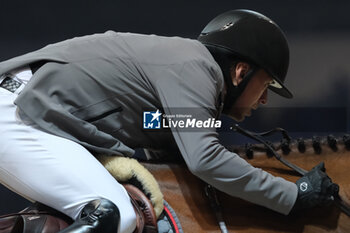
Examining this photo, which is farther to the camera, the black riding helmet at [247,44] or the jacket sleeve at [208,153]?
the black riding helmet at [247,44]

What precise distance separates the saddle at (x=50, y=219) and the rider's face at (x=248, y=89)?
1.33 ft

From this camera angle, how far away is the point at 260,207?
4.17 ft

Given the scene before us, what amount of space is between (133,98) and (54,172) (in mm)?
273

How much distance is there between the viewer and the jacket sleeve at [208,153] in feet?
3.78

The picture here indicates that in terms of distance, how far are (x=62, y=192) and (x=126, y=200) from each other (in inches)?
5.6

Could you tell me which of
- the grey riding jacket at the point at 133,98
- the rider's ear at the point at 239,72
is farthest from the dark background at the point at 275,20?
the grey riding jacket at the point at 133,98

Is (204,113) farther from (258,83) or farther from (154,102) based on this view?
(258,83)

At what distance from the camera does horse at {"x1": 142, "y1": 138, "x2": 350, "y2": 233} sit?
1234 mm

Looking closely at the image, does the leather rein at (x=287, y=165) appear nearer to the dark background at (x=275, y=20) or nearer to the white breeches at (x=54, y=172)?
the white breeches at (x=54, y=172)

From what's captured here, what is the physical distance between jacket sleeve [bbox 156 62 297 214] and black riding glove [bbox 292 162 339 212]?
0.8 inches

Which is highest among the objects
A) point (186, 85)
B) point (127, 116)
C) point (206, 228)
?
point (186, 85)

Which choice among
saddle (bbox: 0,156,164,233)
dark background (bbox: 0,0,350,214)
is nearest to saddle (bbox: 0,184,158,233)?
saddle (bbox: 0,156,164,233)

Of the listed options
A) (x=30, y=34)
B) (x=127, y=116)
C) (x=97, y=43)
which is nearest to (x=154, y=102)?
(x=127, y=116)

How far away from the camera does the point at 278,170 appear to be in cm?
135
